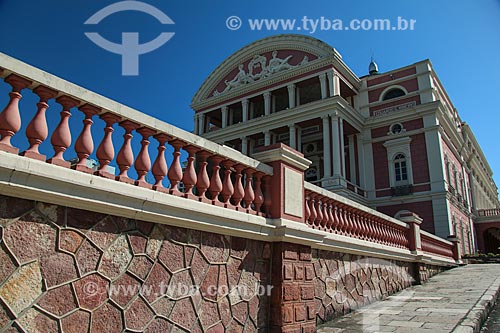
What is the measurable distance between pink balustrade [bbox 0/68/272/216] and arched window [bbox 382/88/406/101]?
20048 mm

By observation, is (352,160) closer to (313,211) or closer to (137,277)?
(313,211)

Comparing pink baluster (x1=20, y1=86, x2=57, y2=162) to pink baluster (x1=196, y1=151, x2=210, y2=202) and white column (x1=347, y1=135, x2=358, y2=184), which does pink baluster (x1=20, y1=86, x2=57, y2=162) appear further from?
white column (x1=347, y1=135, x2=358, y2=184)

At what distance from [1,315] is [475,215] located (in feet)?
99.0

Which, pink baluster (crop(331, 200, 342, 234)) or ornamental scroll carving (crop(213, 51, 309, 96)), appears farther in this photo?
ornamental scroll carving (crop(213, 51, 309, 96))

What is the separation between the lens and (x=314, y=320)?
4.77 meters

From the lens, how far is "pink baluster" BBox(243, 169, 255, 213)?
14.2 feet

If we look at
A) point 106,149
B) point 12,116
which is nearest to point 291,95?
point 106,149

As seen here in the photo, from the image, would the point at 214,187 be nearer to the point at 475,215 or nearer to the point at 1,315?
the point at 1,315

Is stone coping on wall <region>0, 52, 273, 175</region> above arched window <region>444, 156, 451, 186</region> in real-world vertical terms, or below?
below

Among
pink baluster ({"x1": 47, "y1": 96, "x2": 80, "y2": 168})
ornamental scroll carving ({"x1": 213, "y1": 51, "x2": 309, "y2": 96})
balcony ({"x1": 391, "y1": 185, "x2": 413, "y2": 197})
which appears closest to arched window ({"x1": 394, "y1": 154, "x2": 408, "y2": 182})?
balcony ({"x1": 391, "y1": 185, "x2": 413, "y2": 197})

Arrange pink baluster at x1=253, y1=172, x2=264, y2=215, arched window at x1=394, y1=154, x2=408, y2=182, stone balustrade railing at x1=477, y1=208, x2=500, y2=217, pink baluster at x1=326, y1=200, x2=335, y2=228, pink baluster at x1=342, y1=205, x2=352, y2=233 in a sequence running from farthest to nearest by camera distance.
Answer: stone balustrade railing at x1=477, y1=208, x2=500, y2=217 < arched window at x1=394, y1=154, x2=408, y2=182 < pink baluster at x1=342, y1=205, x2=352, y2=233 < pink baluster at x1=326, y1=200, x2=335, y2=228 < pink baluster at x1=253, y1=172, x2=264, y2=215

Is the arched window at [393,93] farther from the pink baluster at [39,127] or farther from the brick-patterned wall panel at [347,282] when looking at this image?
the pink baluster at [39,127]

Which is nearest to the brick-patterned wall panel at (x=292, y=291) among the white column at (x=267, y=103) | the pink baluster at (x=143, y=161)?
the pink baluster at (x=143, y=161)

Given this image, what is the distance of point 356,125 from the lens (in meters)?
22.2
